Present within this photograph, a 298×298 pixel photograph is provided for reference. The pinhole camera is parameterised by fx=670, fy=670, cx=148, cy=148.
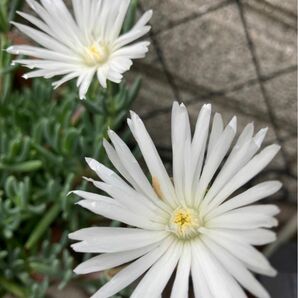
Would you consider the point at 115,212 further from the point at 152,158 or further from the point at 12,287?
the point at 12,287

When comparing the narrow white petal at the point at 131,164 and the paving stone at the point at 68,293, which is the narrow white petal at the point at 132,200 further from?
the paving stone at the point at 68,293

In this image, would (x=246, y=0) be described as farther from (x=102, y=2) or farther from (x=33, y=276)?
(x=33, y=276)

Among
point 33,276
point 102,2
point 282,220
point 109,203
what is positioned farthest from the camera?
point 282,220

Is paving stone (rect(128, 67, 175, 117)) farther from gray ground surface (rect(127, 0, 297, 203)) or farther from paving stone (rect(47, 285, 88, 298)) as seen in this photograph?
paving stone (rect(47, 285, 88, 298))

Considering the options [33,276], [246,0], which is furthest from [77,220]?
[246,0]

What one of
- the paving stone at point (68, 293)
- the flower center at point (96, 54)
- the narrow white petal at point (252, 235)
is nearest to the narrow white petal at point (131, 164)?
the narrow white petal at point (252, 235)

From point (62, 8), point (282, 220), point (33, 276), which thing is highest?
point (62, 8)
